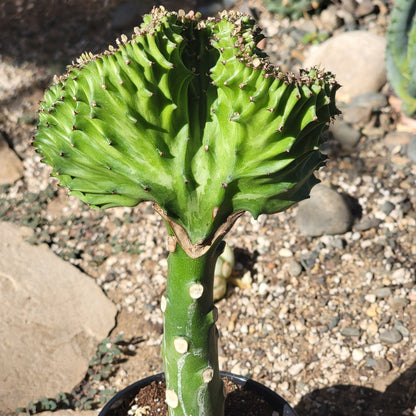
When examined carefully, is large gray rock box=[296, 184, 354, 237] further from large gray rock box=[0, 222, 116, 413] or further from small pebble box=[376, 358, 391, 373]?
large gray rock box=[0, 222, 116, 413]

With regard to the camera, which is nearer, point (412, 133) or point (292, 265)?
point (292, 265)

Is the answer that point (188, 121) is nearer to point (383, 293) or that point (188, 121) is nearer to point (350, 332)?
point (350, 332)

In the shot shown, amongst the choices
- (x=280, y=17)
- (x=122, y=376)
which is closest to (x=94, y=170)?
(x=122, y=376)

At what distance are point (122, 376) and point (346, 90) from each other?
8.71ft

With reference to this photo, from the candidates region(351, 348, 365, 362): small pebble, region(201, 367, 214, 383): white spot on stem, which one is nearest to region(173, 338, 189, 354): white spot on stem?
region(201, 367, 214, 383): white spot on stem

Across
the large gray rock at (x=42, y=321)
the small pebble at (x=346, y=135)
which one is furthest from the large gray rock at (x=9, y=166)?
the small pebble at (x=346, y=135)

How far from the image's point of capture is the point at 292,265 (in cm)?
343

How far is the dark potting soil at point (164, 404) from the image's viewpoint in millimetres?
2035

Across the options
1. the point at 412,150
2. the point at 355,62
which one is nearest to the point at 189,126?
the point at 412,150

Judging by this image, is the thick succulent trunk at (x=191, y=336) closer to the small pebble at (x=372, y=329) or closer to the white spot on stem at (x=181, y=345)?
the white spot on stem at (x=181, y=345)

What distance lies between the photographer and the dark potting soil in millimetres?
2035

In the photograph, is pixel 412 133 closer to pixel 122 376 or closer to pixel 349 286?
pixel 349 286

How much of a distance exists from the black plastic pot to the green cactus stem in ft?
8.36

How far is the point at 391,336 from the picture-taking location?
3.01 m
